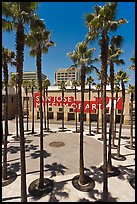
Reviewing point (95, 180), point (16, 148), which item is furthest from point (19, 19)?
point (16, 148)

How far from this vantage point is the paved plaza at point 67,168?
12.0 meters

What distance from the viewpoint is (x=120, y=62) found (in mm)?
14828

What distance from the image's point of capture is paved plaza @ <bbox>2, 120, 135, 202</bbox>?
1198 centimetres

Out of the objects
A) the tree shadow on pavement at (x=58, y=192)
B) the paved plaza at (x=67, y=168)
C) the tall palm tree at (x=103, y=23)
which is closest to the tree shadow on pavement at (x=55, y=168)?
the paved plaza at (x=67, y=168)

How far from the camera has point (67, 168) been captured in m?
16.7

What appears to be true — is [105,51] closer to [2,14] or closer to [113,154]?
[2,14]

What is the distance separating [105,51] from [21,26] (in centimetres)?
574

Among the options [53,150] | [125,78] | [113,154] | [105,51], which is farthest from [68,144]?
[105,51]

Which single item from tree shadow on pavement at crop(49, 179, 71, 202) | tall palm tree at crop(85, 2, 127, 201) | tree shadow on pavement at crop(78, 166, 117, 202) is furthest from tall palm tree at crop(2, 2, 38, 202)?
tree shadow on pavement at crop(78, 166, 117, 202)

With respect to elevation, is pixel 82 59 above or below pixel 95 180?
above

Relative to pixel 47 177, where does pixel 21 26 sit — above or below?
above

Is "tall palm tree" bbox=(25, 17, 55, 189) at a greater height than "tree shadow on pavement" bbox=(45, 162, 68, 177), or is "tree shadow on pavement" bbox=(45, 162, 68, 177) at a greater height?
"tall palm tree" bbox=(25, 17, 55, 189)

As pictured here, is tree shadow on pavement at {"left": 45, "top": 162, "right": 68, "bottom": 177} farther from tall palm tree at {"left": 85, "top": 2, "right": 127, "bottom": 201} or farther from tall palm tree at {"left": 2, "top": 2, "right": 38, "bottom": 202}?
tall palm tree at {"left": 2, "top": 2, "right": 38, "bottom": 202}

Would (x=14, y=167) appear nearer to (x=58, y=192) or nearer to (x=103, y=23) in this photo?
(x=58, y=192)
